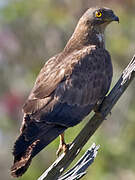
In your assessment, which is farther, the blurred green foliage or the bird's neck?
the blurred green foliage

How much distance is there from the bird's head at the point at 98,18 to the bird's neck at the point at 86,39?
0.06 metres

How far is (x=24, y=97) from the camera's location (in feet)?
41.1

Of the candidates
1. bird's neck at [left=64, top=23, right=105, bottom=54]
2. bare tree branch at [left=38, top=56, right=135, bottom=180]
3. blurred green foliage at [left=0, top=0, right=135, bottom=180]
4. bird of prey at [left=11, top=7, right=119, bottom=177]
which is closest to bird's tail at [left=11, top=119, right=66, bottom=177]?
bird of prey at [left=11, top=7, right=119, bottom=177]

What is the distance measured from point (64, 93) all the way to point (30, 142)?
94cm

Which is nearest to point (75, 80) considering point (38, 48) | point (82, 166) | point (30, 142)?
point (30, 142)

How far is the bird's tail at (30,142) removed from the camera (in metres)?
5.99

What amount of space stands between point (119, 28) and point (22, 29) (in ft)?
6.13

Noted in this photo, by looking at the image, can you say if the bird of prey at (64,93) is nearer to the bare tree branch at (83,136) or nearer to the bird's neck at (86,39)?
the bird's neck at (86,39)

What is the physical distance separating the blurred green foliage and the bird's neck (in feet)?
11.9

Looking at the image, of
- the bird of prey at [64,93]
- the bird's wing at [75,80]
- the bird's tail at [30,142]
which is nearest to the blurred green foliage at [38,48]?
the bird of prey at [64,93]

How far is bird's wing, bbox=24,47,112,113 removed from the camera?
690 centimetres

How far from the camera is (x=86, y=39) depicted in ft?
26.5

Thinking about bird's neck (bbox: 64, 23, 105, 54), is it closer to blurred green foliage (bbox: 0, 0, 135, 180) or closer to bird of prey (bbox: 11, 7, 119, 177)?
bird of prey (bbox: 11, 7, 119, 177)

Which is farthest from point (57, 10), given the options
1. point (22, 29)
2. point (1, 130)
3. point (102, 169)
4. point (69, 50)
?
point (69, 50)
